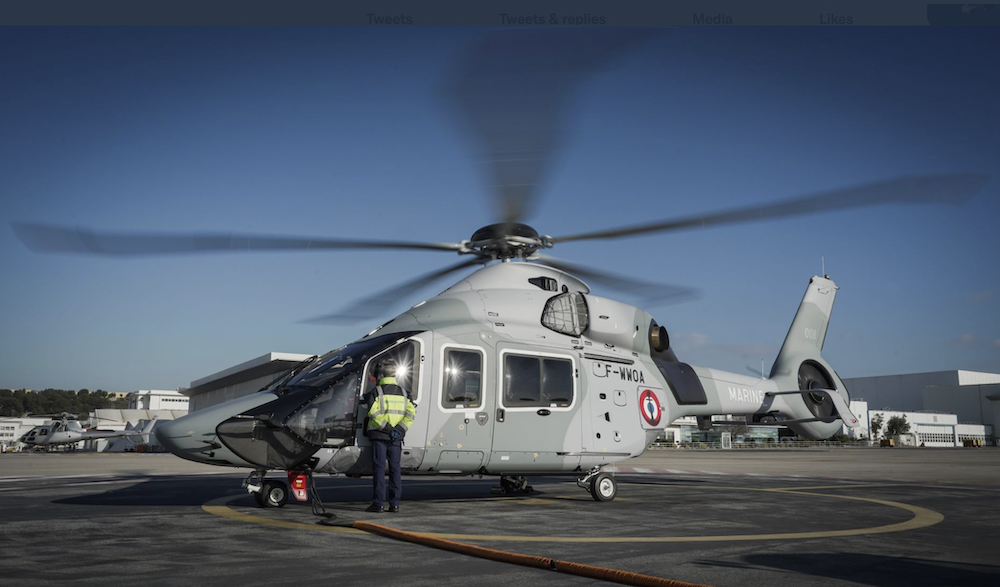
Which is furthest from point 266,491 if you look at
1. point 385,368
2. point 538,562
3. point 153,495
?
point 538,562

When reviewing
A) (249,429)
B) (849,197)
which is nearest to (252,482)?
(249,429)

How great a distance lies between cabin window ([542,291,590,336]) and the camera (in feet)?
39.9

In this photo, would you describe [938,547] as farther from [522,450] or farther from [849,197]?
[522,450]

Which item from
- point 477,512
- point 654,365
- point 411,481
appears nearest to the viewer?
point 477,512

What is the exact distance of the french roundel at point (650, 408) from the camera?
12.9m

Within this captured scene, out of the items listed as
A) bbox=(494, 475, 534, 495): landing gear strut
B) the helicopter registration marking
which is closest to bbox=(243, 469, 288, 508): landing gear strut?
bbox=(494, 475, 534, 495): landing gear strut

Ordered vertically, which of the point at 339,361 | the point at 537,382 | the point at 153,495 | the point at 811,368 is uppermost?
the point at 811,368

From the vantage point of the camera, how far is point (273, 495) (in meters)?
10.1

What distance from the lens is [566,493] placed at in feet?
45.3

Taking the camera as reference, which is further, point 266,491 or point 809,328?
point 809,328

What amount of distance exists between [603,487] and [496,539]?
5281 mm

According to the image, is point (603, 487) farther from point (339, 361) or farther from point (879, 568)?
point (879, 568)

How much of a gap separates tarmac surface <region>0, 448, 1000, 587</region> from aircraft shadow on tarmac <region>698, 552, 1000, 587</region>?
17mm

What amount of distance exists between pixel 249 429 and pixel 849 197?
8.65 m
